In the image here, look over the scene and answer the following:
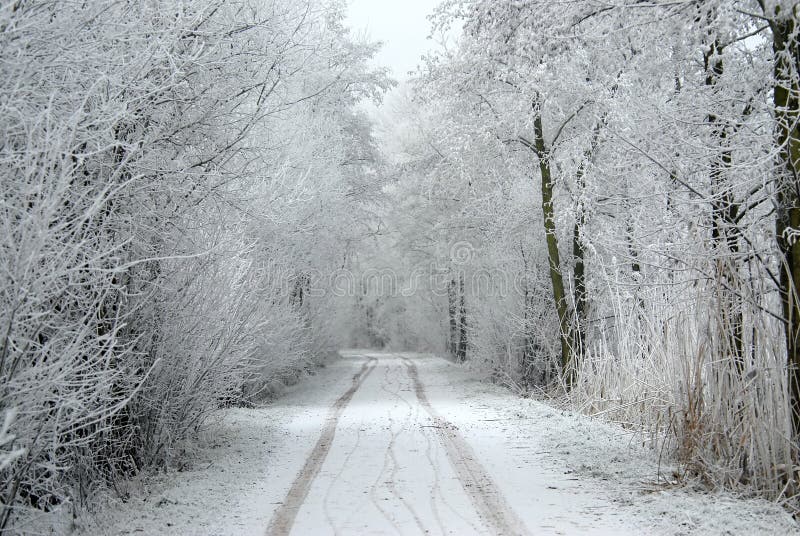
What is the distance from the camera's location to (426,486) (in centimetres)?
666

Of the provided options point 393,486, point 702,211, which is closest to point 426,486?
point 393,486

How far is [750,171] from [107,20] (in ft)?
16.0

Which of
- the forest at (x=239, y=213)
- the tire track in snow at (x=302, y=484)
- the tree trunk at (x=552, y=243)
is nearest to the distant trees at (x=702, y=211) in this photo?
the forest at (x=239, y=213)

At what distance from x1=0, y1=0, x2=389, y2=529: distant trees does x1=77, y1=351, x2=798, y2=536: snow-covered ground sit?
2.62ft

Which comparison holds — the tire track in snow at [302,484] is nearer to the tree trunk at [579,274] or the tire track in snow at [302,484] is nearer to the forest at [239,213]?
the forest at [239,213]

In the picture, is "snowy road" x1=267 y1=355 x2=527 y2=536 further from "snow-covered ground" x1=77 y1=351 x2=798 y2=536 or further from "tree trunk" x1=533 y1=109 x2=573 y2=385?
"tree trunk" x1=533 y1=109 x2=573 y2=385

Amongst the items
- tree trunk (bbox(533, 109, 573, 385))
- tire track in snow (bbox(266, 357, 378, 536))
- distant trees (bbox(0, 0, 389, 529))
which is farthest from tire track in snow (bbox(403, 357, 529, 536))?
tree trunk (bbox(533, 109, 573, 385))

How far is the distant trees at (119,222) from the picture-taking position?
402 centimetres

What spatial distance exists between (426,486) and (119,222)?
11.8 ft

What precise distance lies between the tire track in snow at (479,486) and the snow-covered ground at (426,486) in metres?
0.02

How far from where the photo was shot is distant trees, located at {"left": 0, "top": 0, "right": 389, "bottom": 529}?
4020 mm

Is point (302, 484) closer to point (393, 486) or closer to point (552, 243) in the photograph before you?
point (393, 486)

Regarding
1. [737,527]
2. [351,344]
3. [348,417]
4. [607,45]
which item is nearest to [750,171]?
[607,45]

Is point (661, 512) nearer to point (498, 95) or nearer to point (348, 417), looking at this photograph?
point (348, 417)
